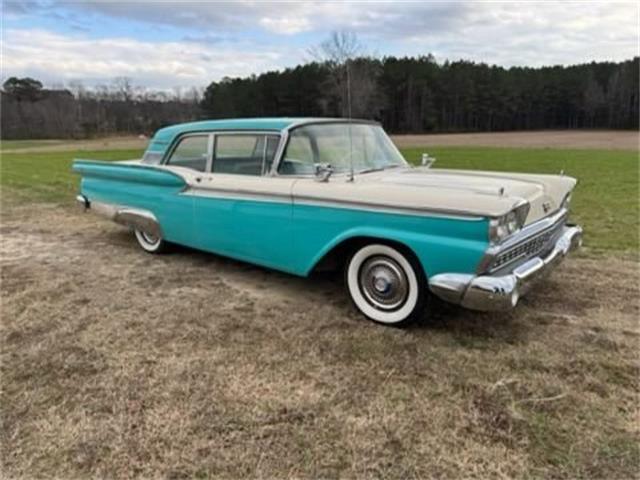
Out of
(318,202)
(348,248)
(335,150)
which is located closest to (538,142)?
(335,150)

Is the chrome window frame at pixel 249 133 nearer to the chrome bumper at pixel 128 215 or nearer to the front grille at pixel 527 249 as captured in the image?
the chrome bumper at pixel 128 215

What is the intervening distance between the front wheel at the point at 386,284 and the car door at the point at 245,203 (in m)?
0.62

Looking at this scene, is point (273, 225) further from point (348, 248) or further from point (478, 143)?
point (478, 143)

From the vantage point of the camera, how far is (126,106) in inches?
2442

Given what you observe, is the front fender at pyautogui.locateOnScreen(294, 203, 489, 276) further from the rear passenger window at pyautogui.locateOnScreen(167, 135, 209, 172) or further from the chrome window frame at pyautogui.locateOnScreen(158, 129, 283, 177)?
the rear passenger window at pyautogui.locateOnScreen(167, 135, 209, 172)

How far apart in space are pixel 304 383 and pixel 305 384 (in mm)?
13

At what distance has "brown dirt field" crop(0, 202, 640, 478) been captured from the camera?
7.05 feet

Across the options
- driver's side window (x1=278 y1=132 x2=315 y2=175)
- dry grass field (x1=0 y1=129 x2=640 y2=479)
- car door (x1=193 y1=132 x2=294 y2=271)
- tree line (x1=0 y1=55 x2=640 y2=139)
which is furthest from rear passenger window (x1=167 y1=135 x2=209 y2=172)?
tree line (x1=0 y1=55 x2=640 y2=139)

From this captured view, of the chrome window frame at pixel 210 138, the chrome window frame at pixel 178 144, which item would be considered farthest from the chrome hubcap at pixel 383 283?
the chrome window frame at pixel 178 144

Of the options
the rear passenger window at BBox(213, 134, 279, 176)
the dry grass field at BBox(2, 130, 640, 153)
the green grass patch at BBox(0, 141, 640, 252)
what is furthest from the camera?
the dry grass field at BBox(2, 130, 640, 153)

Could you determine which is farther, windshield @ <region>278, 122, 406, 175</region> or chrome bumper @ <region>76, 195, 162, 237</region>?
chrome bumper @ <region>76, 195, 162, 237</region>

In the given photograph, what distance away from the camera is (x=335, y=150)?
13.5ft

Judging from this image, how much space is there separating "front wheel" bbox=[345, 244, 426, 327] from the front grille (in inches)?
20.0

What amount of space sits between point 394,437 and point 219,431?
32.4 inches
